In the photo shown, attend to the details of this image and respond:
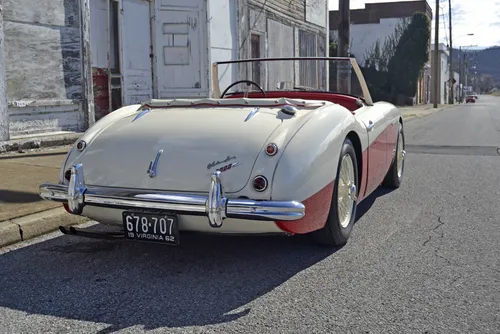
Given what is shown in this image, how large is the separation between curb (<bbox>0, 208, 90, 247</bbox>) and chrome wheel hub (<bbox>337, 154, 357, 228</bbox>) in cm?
218

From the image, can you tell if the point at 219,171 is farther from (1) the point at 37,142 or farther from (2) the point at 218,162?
(1) the point at 37,142

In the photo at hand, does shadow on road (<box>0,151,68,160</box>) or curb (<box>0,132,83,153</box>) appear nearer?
shadow on road (<box>0,151,68,160</box>)

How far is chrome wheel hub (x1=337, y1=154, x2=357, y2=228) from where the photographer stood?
3.99m

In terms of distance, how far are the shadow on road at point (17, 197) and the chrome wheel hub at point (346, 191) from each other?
2.66m

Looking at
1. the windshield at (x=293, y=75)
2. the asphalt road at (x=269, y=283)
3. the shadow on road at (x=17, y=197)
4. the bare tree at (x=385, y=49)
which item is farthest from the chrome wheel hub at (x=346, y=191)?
the bare tree at (x=385, y=49)

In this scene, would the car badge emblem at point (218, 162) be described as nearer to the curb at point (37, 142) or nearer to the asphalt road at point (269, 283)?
the asphalt road at point (269, 283)

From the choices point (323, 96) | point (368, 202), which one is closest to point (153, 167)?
point (323, 96)

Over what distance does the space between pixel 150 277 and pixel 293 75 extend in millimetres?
2737

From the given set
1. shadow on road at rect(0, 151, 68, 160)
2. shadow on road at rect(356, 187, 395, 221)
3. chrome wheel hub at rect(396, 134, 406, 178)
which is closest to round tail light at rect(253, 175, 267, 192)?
shadow on road at rect(356, 187, 395, 221)

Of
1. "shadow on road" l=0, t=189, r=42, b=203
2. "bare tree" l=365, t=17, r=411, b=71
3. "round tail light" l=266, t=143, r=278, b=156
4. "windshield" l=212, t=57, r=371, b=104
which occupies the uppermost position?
"bare tree" l=365, t=17, r=411, b=71

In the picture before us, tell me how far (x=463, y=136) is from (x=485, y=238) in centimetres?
1013

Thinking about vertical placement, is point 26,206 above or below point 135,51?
below

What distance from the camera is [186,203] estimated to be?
323 cm

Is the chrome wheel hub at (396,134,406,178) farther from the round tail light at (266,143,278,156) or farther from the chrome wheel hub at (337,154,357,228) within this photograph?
the round tail light at (266,143,278,156)
